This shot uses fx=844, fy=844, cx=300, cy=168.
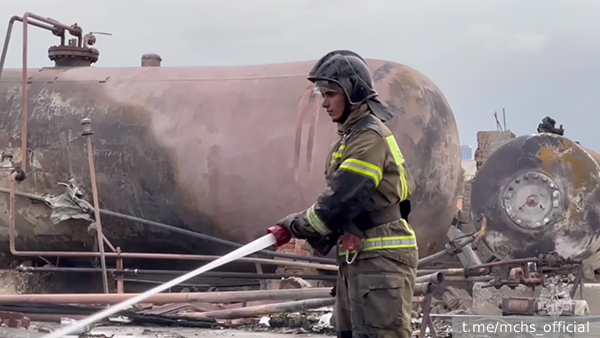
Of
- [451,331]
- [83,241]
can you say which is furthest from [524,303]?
[83,241]

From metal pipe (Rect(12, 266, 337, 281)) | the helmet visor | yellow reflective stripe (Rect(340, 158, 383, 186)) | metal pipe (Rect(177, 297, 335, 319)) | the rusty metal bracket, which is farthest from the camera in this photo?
metal pipe (Rect(12, 266, 337, 281))

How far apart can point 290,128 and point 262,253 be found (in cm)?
94

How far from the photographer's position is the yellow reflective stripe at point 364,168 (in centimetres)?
336

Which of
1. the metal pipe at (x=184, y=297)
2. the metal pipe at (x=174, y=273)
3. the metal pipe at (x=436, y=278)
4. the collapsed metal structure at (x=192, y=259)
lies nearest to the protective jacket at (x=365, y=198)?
the metal pipe at (x=436, y=278)

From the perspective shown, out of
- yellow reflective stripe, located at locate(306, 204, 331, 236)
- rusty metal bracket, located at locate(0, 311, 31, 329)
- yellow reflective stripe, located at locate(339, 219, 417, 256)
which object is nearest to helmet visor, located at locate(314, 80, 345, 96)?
yellow reflective stripe, located at locate(306, 204, 331, 236)

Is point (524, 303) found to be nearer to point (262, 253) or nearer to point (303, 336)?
point (303, 336)

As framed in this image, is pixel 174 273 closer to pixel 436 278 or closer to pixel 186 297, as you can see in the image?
pixel 186 297

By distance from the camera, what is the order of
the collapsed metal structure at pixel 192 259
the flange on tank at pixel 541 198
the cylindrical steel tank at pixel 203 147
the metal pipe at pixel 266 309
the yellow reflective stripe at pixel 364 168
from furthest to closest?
the flange on tank at pixel 541 198 < the cylindrical steel tank at pixel 203 147 < the collapsed metal structure at pixel 192 259 < the metal pipe at pixel 266 309 < the yellow reflective stripe at pixel 364 168

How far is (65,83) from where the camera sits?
6.87 meters

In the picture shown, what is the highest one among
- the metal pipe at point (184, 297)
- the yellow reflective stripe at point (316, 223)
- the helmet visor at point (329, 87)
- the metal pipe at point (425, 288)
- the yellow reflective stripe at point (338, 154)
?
the helmet visor at point (329, 87)

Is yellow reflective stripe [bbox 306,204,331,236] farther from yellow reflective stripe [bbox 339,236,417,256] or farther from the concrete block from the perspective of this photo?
the concrete block

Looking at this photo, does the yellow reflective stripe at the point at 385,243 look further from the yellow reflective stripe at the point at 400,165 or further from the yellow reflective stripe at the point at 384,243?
the yellow reflective stripe at the point at 400,165

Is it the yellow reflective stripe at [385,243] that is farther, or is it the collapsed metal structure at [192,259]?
the collapsed metal structure at [192,259]

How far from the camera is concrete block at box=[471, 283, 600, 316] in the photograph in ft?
20.7
